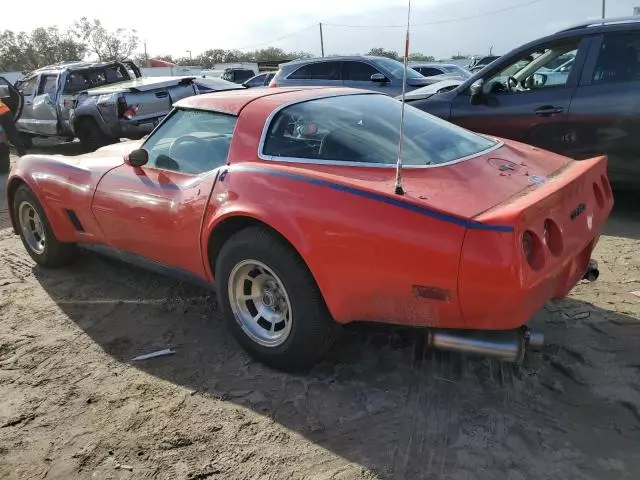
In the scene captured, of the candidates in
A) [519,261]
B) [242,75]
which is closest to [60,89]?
[519,261]

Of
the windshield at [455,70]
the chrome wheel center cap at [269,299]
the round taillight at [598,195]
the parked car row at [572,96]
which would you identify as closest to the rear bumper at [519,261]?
the round taillight at [598,195]

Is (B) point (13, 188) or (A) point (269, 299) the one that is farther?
(B) point (13, 188)

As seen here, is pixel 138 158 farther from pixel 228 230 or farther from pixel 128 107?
pixel 128 107

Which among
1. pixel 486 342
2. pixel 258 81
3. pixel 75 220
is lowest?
pixel 486 342

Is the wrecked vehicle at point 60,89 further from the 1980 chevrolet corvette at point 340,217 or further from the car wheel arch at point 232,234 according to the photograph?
the car wheel arch at point 232,234

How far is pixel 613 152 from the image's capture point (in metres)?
5.12

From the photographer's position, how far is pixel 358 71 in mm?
10508

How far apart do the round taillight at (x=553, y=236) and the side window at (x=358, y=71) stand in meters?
8.23

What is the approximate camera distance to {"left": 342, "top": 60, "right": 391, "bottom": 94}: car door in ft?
33.6

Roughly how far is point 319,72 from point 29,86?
6.51 meters

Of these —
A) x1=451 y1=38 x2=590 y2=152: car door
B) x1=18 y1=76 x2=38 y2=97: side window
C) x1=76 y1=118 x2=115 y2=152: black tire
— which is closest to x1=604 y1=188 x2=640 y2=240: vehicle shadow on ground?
x1=451 y1=38 x2=590 y2=152: car door

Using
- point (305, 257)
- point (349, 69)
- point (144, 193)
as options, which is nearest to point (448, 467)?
point (305, 257)

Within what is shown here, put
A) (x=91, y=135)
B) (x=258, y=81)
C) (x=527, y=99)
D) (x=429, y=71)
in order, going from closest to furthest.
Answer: (x=527, y=99) < (x=91, y=135) < (x=429, y=71) < (x=258, y=81)

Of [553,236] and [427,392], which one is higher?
[553,236]
